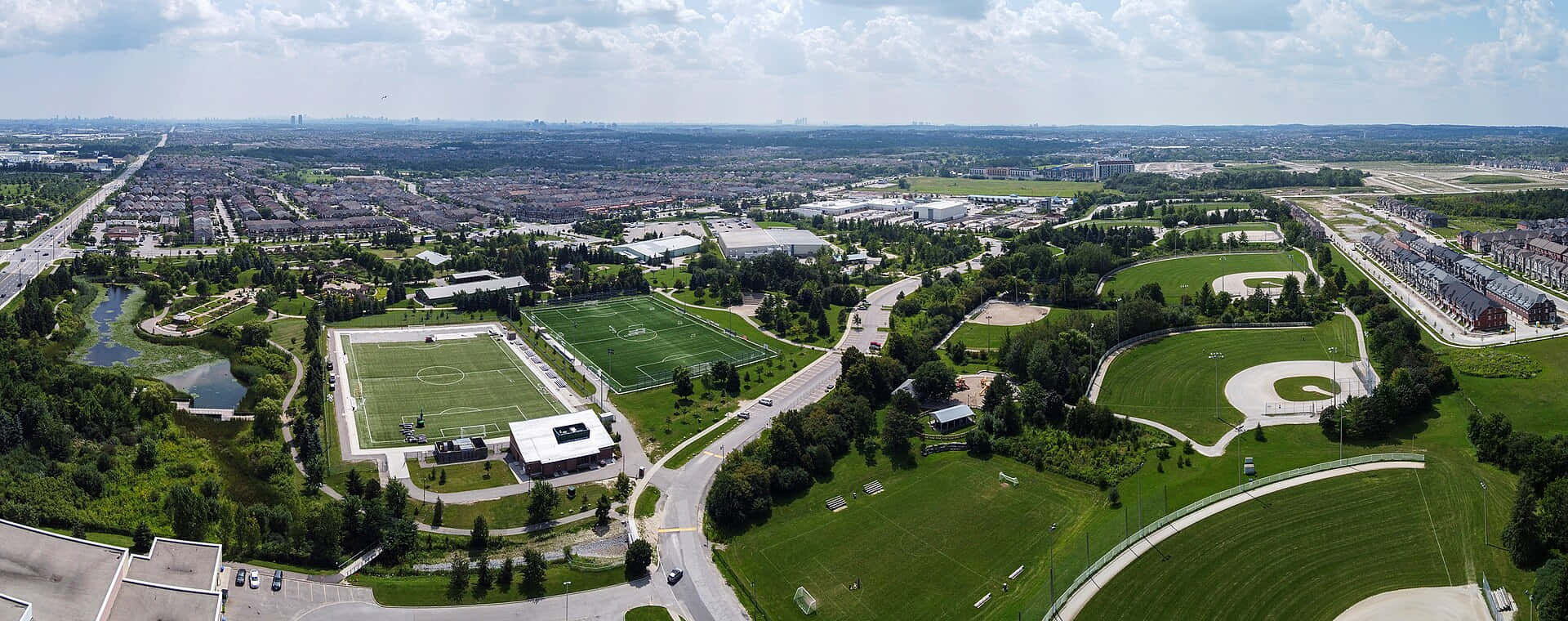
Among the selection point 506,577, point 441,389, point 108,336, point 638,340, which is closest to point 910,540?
point 506,577

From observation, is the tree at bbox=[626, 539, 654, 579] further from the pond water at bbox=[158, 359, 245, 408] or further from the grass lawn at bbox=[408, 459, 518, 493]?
the pond water at bbox=[158, 359, 245, 408]

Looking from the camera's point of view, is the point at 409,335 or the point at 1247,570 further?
the point at 409,335

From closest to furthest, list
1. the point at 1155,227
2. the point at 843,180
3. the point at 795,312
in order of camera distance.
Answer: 1. the point at 795,312
2. the point at 1155,227
3. the point at 843,180

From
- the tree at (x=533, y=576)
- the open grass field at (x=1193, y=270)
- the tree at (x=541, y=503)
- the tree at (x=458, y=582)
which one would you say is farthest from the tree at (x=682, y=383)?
the open grass field at (x=1193, y=270)

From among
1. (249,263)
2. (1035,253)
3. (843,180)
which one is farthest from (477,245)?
(843,180)

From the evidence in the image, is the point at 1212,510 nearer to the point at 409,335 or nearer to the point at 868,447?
the point at 868,447

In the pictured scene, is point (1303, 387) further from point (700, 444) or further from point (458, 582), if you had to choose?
point (458, 582)

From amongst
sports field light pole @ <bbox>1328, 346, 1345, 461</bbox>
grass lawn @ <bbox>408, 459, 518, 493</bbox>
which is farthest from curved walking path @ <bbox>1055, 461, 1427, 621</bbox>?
grass lawn @ <bbox>408, 459, 518, 493</bbox>
